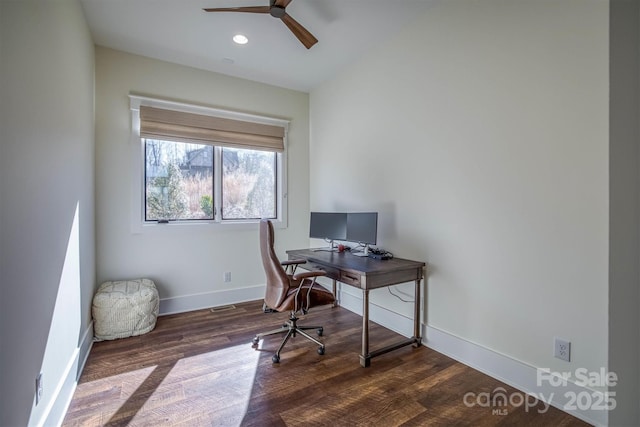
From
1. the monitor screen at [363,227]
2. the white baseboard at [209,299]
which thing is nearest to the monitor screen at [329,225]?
the monitor screen at [363,227]

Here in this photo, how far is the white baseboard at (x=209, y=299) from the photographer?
354 cm

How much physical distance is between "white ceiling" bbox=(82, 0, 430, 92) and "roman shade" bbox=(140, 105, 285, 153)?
0.61 m

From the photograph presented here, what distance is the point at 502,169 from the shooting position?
223 centimetres

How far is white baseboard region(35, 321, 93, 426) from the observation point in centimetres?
164

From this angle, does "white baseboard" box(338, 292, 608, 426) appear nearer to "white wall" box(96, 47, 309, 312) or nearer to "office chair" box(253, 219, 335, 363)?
"office chair" box(253, 219, 335, 363)

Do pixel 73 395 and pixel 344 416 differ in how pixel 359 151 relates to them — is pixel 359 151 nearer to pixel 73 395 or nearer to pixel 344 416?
pixel 344 416

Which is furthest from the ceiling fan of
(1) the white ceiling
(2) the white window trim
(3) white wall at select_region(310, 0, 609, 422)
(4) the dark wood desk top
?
(4) the dark wood desk top

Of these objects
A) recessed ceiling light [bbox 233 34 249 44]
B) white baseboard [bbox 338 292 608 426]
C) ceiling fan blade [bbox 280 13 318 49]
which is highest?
recessed ceiling light [bbox 233 34 249 44]

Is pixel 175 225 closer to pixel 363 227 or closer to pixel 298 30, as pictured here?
pixel 363 227

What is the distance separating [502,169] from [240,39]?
265 cm

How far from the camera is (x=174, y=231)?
3.56 metres

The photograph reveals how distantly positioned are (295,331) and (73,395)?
1604 mm

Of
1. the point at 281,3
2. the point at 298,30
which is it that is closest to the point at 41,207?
the point at 281,3

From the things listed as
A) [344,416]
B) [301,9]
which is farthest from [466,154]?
[344,416]
